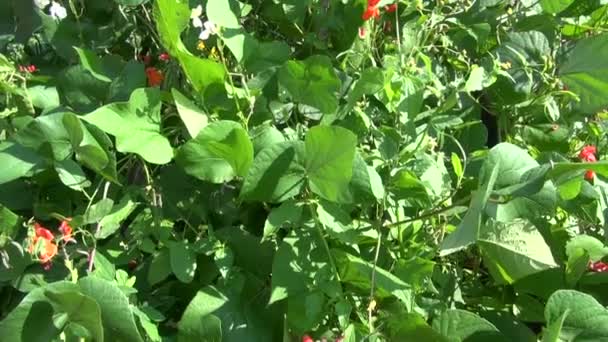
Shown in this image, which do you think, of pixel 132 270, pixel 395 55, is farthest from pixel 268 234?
pixel 395 55

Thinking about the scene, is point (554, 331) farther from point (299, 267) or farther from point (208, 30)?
point (208, 30)

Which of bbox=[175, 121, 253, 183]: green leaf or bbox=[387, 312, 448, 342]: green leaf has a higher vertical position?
bbox=[175, 121, 253, 183]: green leaf

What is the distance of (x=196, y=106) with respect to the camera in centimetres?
103

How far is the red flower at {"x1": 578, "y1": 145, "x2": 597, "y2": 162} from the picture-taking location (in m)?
1.19

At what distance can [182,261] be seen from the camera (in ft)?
3.27

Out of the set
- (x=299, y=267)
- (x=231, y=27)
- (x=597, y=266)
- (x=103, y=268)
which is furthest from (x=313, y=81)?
(x=597, y=266)

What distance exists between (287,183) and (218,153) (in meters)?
0.08

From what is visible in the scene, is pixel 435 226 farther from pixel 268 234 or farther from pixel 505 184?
pixel 268 234

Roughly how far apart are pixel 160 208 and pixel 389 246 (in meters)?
0.28

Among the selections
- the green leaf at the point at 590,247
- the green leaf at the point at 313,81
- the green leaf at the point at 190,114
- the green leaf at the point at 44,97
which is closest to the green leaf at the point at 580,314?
the green leaf at the point at 590,247

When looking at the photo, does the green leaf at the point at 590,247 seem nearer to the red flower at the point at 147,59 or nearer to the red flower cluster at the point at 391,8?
the red flower cluster at the point at 391,8

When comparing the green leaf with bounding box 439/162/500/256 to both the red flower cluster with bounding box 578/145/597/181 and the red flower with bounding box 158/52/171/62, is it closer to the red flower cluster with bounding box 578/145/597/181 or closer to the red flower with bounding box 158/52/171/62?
the red flower cluster with bounding box 578/145/597/181

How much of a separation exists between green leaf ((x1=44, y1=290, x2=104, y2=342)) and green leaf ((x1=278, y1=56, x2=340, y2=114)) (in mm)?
349

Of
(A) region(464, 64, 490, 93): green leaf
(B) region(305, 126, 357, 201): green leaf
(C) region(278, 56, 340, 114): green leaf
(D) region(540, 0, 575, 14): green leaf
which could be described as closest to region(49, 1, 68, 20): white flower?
(C) region(278, 56, 340, 114): green leaf
